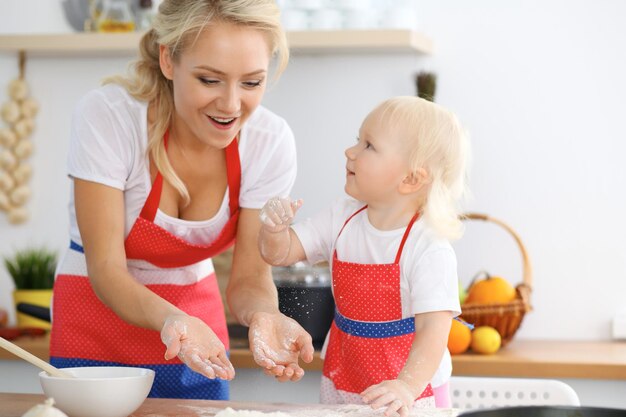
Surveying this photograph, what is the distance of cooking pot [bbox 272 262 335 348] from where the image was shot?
2383 mm

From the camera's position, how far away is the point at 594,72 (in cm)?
270

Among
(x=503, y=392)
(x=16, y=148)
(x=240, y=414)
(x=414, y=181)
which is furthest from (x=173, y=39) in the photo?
(x=16, y=148)

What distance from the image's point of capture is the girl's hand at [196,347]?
1356 millimetres

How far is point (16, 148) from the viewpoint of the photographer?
3.00 m

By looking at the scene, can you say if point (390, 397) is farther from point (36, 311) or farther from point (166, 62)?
point (36, 311)

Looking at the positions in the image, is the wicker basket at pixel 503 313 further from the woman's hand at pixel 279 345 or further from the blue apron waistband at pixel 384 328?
the woman's hand at pixel 279 345

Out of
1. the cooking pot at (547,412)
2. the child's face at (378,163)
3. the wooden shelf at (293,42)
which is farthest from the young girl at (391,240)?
the wooden shelf at (293,42)

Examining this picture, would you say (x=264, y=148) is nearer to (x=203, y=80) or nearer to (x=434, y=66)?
(x=203, y=80)

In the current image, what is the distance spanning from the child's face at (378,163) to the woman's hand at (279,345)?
0.80 feet

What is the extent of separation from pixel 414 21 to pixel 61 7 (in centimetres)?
113

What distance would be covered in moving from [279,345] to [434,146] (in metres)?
0.40

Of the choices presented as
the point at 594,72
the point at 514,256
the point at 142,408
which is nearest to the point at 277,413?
the point at 142,408

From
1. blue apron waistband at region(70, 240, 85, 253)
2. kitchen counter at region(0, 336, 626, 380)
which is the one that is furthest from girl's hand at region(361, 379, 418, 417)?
kitchen counter at region(0, 336, 626, 380)

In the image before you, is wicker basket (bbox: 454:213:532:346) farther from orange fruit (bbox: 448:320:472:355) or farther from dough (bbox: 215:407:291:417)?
dough (bbox: 215:407:291:417)
